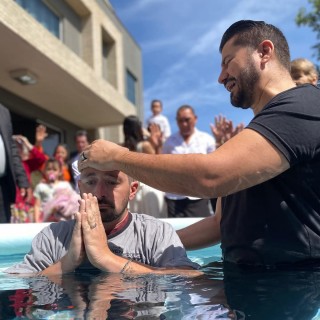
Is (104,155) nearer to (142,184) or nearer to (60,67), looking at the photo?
(142,184)

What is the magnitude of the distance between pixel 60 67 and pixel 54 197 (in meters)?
4.48

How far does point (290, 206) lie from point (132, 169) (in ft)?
2.17

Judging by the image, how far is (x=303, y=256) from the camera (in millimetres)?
1887

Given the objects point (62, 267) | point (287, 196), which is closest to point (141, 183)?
point (62, 267)

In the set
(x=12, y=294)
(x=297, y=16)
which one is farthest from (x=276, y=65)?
(x=297, y=16)

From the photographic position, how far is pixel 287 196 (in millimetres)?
1844

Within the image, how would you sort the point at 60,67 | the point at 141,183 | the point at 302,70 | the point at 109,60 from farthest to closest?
the point at 109,60 < the point at 60,67 < the point at 141,183 < the point at 302,70

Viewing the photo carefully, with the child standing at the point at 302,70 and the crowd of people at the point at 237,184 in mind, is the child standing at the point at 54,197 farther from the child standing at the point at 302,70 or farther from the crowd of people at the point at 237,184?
the crowd of people at the point at 237,184

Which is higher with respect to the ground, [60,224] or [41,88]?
[41,88]

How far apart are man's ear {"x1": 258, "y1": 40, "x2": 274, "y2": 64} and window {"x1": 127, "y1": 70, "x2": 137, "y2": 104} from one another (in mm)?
18297

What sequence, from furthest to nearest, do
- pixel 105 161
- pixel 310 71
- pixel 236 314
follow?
1. pixel 310 71
2. pixel 105 161
3. pixel 236 314

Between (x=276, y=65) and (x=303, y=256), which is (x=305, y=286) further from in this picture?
(x=276, y=65)

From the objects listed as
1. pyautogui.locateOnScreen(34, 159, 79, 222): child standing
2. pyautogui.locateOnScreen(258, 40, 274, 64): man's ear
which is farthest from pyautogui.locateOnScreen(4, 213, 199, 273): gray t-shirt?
pyautogui.locateOnScreen(34, 159, 79, 222): child standing

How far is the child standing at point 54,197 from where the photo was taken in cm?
577
